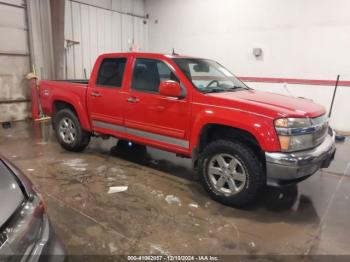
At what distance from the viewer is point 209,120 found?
3182 mm

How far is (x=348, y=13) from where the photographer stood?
657 centimetres

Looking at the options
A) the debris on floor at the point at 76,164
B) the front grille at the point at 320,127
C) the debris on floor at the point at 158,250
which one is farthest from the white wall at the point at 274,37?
the debris on floor at the point at 158,250

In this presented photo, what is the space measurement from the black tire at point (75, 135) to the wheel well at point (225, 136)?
2.23m

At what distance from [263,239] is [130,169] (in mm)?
2222

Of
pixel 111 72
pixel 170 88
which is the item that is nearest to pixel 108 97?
pixel 111 72

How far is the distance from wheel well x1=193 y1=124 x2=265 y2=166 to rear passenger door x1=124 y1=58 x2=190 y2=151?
20 cm

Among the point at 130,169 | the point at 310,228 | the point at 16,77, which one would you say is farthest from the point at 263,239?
the point at 16,77

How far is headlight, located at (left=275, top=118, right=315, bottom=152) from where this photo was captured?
275cm

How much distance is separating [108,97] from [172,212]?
201 cm

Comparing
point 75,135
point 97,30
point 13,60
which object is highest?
point 97,30

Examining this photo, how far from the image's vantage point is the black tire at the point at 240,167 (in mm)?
2936

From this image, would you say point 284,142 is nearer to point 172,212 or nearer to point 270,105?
point 270,105

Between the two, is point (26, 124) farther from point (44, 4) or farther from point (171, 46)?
point (171, 46)

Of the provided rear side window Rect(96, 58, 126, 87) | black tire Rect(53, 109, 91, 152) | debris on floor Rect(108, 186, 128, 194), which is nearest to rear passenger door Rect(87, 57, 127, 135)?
rear side window Rect(96, 58, 126, 87)
